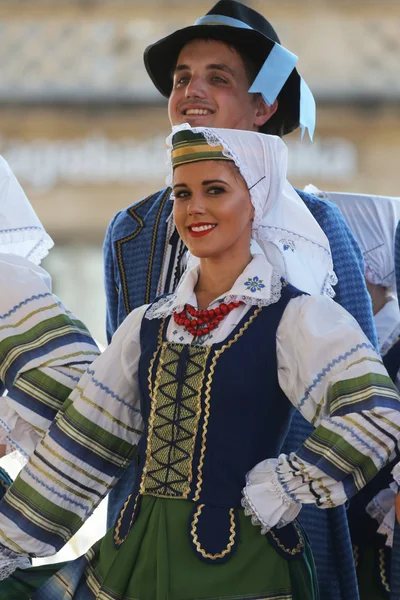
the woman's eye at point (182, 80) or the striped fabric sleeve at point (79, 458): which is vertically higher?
the woman's eye at point (182, 80)

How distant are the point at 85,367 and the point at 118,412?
0.53ft

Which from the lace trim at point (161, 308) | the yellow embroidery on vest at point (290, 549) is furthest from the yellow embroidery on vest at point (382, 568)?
the lace trim at point (161, 308)

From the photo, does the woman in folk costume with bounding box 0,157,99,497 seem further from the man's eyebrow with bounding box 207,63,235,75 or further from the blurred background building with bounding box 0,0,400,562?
the blurred background building with bounding box 0,0,400,562

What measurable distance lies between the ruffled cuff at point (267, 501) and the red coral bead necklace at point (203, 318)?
1.10 ft

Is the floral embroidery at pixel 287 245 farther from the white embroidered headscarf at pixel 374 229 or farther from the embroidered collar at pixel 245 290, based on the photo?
the white embroidered headscarf at pixel 374 229

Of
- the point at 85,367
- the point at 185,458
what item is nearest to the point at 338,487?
the point at 185,458

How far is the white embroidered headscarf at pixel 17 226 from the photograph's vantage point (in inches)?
111

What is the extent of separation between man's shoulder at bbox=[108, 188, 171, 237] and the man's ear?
1.02ft

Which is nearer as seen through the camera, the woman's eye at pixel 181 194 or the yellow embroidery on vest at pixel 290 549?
the yellow embroidery on vest at pixel 290 549

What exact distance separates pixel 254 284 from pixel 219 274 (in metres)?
0.11

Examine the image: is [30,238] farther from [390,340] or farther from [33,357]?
[390,340]

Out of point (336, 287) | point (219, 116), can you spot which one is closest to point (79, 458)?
point (336, 287)

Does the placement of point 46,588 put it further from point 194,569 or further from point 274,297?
point 274,297

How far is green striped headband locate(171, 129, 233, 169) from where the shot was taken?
2422mm
